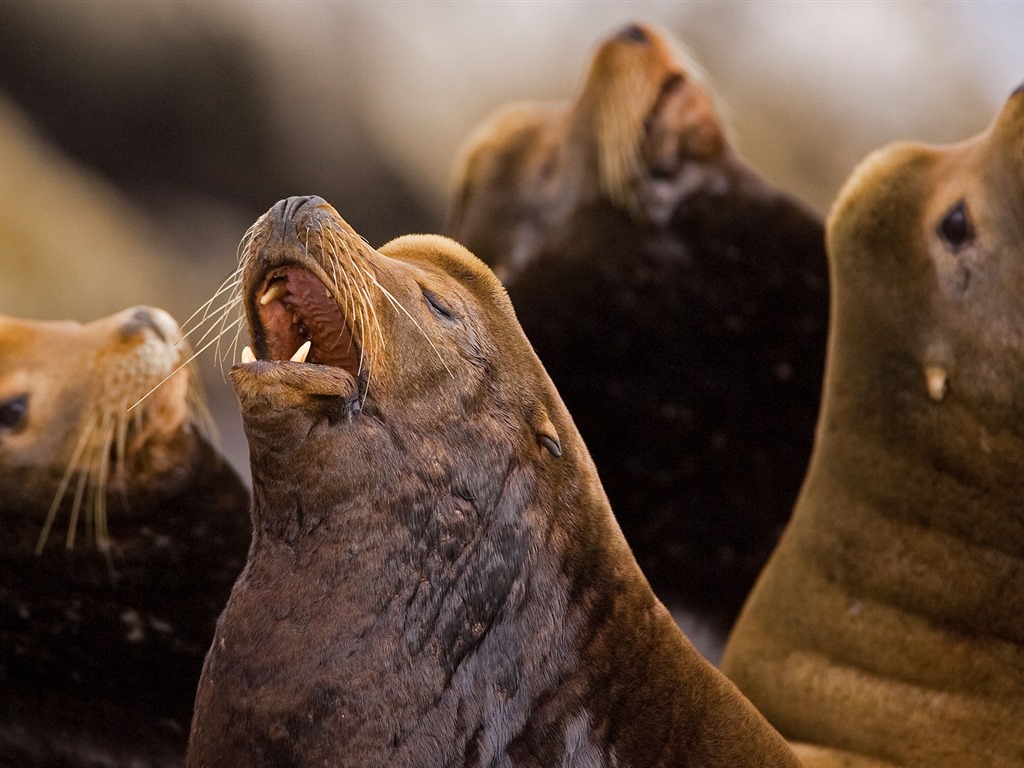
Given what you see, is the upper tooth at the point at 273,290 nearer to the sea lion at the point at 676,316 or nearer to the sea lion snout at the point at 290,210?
the sea lion snout at the point at 290,210

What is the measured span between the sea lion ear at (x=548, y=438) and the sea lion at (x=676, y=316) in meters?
2.00

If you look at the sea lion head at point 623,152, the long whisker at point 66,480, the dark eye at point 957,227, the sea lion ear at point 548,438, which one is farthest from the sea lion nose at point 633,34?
the sea lion ear at point 548,438

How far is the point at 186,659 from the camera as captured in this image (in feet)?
12.1

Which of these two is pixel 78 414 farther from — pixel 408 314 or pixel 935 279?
pixel 935 279

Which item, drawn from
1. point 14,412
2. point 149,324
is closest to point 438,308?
point 149,324

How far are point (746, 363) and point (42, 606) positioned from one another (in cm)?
236

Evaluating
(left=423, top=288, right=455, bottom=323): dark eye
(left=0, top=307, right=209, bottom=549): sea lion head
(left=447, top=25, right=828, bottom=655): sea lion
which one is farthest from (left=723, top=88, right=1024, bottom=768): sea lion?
(left=0, top=307, right=209, bottom=549): sea lion head

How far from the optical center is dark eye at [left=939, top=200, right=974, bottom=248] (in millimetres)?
3096

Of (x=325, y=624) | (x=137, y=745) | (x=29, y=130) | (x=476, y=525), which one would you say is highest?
(x=476, y=525)

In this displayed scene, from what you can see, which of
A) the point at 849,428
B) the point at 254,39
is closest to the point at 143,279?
the point at 254,39

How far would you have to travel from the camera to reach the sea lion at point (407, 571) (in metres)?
2.19

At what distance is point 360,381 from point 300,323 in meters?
0.21

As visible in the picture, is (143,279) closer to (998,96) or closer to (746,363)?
(746,363)

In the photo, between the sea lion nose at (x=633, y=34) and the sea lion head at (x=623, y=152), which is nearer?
the sea lion head at (x=623, y=152)
